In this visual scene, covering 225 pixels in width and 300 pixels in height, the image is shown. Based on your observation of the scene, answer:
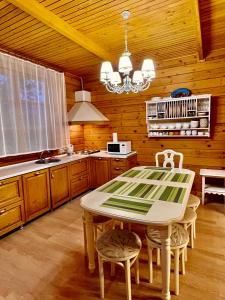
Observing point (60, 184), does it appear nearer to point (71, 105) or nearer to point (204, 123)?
point (71, 105)

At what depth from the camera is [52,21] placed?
2.15 metres

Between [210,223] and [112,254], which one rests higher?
[112,254]

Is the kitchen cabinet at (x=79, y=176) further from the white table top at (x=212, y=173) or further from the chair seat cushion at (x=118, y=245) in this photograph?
the white table top at (x=212, y=173)

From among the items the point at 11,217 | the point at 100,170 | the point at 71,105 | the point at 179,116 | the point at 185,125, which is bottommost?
the point at 11,217

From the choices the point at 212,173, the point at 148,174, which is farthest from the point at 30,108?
the point at 212,173

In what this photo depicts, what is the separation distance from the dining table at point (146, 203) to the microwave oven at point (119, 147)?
144cm

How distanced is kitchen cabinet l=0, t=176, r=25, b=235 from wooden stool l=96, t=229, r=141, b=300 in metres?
1.48

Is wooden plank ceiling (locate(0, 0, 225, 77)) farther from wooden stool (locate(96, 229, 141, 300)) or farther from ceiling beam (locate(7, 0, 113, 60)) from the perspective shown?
wooden stool (locate(96, 229, 141, 300))

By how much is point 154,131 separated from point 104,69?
2003mm

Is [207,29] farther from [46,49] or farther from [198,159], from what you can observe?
[46,49]

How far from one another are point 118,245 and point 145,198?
0.45m

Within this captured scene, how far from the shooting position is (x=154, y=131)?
3838 millimetres

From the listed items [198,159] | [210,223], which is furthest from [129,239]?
[198,159]

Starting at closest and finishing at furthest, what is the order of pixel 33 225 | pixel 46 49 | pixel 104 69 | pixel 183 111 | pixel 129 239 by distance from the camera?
pixel 129 239
pixel 104 69
pixel 33 225
pixel 46 49
pixel 183 111
